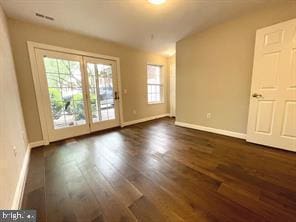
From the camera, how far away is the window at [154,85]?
5.07 meters

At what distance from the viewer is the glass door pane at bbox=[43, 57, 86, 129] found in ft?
9.71

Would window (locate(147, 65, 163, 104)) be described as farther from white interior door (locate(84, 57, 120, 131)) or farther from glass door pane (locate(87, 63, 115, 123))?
glass door pane (locate(87, 63, 115, 123))

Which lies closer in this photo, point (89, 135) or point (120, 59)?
point (89, 135)

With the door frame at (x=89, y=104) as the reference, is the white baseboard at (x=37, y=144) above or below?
below

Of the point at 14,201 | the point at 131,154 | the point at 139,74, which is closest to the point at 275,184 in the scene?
the point at 131,154

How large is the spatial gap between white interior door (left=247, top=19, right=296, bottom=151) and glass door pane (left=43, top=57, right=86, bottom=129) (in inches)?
150

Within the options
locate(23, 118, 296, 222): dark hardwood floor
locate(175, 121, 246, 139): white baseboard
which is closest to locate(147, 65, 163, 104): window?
locate(175, 121, 246, 139): white baseboard

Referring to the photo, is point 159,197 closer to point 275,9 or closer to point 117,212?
point 117,212

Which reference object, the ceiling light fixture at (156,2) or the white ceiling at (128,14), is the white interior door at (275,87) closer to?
the white ceiling at (128,14)

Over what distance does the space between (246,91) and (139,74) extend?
305 cm

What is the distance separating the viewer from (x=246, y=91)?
111 inches

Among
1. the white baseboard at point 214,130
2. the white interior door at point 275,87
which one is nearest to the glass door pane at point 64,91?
the white baseboard at point 214,130

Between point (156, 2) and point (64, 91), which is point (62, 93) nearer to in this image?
point (64, 91)

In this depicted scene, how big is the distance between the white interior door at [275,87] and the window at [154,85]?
3182 mm
